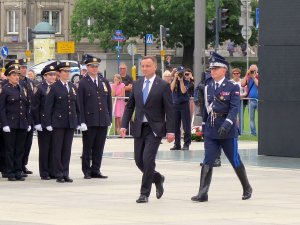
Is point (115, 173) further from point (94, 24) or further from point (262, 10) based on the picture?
point (94, 24)

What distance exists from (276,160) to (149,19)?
181 feet

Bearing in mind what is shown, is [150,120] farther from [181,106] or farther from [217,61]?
[181,106]

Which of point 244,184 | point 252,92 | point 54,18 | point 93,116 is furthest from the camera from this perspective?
point 54,18

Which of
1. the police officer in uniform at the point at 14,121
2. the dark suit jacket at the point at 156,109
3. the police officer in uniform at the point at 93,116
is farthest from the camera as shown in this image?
the police officer in uniform at the point at 93,116

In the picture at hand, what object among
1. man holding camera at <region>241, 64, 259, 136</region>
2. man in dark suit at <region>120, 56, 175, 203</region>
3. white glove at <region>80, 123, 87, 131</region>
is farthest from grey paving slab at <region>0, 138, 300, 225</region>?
man holding camera at <region>241, 64, 259, 136</region>

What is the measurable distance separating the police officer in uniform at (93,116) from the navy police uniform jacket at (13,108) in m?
0.96

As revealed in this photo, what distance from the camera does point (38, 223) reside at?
1370 cm

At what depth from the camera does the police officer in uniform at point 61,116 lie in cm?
1978

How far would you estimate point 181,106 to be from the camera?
26.0 meters

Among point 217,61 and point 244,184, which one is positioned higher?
point 217,61

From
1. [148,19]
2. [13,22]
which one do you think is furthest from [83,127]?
[13,22]

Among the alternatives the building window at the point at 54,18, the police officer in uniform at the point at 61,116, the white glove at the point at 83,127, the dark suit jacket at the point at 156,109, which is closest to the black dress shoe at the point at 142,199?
the dark suit jacket at the point at 156,109

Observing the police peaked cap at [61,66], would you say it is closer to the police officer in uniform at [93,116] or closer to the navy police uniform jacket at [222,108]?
the police officer in uniform at [93,116]

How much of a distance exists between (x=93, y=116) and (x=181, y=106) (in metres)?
6.13
